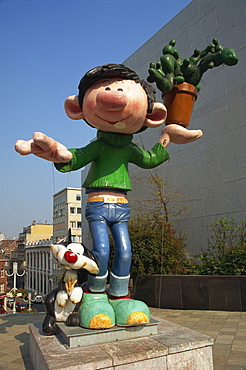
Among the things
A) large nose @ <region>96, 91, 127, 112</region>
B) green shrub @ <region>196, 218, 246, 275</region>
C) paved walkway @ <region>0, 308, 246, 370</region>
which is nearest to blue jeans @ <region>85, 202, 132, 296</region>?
large nose @ <region>96, 91, 127, 112</region>

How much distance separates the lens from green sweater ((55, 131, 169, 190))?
319cm

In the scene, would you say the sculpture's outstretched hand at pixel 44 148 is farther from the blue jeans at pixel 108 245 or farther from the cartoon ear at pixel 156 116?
the cartoon ear at pixel 156 116

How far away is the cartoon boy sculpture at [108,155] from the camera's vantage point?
2912mm

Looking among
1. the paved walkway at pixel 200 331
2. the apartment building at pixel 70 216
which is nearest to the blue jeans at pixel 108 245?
the paved walkway at pixel 200 331

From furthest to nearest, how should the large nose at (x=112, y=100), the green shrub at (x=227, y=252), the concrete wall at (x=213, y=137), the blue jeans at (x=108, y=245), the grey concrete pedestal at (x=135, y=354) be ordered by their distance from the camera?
the concrete wall at (x=213, y=137)
the green shrub at (x=227, y=252)
the blue jeans at (x=108, y=245)
the large nose at (x=112, y=100)
the grey concrete pedestal at (x=135, y=354)

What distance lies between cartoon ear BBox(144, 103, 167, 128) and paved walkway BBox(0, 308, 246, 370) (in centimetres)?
258

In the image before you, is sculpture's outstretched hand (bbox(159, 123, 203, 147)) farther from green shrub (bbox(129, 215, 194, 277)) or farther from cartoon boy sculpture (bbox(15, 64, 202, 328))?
green shrub (bbox(129, 215, 194, 277))

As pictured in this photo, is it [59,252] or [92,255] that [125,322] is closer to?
[92,255]

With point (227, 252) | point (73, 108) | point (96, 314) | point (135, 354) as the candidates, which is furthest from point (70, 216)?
point (135, 354)

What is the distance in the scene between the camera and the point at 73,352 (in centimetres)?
237

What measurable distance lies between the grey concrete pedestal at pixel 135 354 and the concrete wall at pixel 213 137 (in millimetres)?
5193

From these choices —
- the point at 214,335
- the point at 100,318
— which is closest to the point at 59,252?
the point at 100,318

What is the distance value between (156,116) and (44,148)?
1.33 meters

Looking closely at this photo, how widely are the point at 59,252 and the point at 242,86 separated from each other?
6.67m
